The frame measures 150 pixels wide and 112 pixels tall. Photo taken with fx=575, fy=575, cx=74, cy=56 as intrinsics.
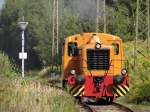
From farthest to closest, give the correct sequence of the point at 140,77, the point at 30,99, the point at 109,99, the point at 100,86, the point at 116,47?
1. the point at 140,77
2. the point at 109,99
3. the point at 116,47
4. the point at 100,86
5. the point at 30,99

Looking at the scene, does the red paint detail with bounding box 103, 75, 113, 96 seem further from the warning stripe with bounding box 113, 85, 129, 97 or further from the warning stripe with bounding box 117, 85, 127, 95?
the warning stripe with bounding box 117, 85, 127, 95

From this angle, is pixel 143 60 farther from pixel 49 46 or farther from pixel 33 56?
pixel 33 56

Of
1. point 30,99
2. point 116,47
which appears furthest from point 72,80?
point 30,99

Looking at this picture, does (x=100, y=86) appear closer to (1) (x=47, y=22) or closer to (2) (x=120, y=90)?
(2) (x=120, y=90)

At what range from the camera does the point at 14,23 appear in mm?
95125

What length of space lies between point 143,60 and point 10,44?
5556 cm

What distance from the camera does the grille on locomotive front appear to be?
2491 centimetres

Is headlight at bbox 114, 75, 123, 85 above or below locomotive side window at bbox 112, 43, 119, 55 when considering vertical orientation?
below

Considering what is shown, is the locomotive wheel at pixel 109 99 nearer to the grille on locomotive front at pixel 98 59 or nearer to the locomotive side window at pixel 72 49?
the grille on locomotive front at pixel 98 59

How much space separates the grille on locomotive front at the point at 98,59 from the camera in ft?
81.7

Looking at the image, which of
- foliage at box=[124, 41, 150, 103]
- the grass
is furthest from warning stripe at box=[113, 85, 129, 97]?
the grass

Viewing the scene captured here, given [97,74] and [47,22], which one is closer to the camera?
[97,74]

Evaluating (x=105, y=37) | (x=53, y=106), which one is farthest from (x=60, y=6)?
(x=53, y=106)

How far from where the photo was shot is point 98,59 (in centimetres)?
2498
